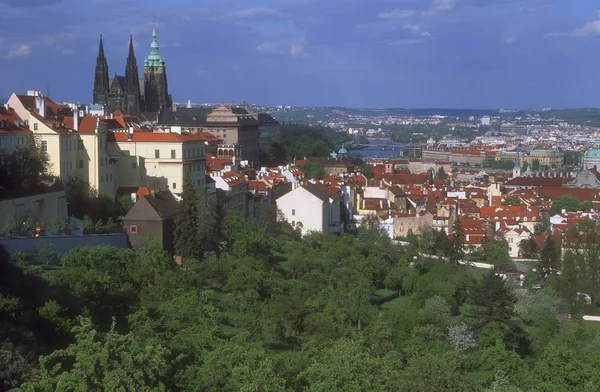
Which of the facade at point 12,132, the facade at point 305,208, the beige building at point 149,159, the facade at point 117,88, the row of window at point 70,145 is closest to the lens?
the facade at point 12,132

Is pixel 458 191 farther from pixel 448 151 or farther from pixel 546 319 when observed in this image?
pixel 448 151

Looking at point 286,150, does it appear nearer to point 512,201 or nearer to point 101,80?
point 101,80

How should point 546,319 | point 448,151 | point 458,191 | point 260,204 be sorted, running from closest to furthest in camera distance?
point 546,319 < point 260,204 < point 458,191 < point 448,151

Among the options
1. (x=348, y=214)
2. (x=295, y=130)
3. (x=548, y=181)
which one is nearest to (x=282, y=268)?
(x=348, y=214)

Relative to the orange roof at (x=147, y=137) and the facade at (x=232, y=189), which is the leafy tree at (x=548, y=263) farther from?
the orange roof at (x=147, y=137)

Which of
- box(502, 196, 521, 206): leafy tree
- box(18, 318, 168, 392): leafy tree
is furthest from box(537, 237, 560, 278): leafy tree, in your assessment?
box(18, 318, 168, 392): leafy tree

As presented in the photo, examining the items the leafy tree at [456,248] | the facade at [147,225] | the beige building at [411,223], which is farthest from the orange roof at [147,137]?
the beige building at [411,223]

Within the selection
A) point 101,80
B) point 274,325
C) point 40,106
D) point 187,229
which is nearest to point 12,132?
point 40,106
